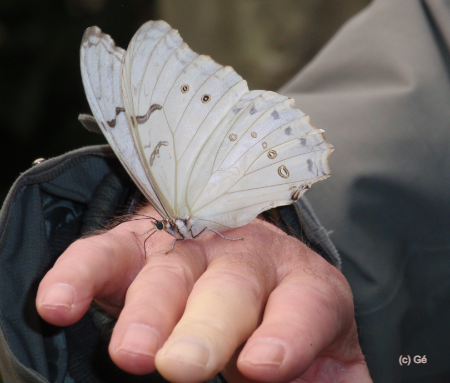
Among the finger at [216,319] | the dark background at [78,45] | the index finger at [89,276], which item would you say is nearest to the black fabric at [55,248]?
the index finger at [89,276]

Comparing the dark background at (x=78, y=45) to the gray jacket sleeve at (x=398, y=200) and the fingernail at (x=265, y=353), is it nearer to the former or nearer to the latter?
the gray jacket sleeve at (x=398, y=200)

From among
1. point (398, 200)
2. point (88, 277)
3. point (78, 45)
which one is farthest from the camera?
point (78, 45)

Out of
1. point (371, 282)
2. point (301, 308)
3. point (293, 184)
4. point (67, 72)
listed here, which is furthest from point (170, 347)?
point (67, 72)

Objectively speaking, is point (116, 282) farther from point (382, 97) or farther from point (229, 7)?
point (229, 7)

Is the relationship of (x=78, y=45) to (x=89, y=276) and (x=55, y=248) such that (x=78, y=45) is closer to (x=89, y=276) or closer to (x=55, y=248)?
(x=55, y=248)

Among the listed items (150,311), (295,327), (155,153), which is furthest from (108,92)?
(295,327)
